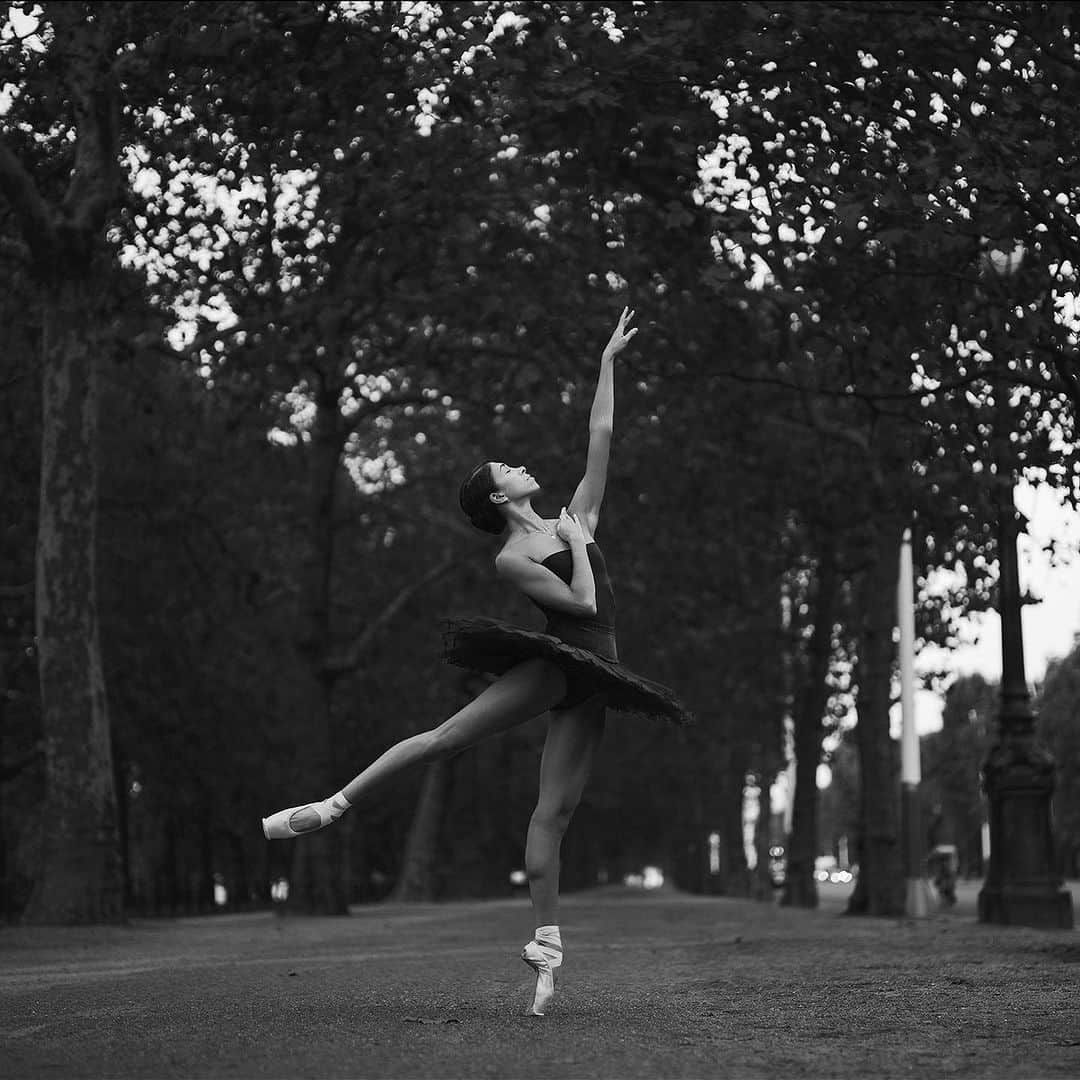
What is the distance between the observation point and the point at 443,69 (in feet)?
51.6

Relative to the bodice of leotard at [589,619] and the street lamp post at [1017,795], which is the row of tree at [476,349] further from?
the bodice of leotard at [589,619]

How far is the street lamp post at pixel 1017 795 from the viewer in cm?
1855

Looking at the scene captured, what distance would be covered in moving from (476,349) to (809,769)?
12.0m

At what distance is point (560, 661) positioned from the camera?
7449 mm

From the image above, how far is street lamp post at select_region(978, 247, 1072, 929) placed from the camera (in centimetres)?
1855

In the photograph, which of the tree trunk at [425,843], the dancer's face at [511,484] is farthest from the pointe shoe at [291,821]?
the tree trunk at [425,843]

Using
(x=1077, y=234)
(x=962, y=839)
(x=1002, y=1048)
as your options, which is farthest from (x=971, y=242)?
(x=962, y=839)

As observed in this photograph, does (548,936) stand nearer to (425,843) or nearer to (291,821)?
(291,821)

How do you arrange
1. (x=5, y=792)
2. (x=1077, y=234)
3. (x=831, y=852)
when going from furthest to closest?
(x=831, y=852), (x=5, y=792), (x=1077, y=234)

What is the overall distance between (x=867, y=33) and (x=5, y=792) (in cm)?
3411

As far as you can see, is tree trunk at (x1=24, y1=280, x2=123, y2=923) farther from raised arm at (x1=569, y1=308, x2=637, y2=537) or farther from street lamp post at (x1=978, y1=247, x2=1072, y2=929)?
raised arm at (x1=569, y1=308, x2=637, y2=537)

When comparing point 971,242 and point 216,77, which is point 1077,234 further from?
point 216,77

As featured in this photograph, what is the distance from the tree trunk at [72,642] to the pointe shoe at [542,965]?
490 inches

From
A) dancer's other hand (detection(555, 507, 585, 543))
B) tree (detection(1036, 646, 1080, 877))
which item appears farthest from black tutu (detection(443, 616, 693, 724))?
tree (detection(1036, 646, 1080, 877))
